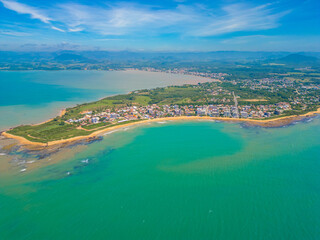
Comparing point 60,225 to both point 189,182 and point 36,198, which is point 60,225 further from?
point 189,182

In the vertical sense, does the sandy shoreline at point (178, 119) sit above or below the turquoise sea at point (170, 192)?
above

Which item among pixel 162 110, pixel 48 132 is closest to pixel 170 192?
pixel 48 132

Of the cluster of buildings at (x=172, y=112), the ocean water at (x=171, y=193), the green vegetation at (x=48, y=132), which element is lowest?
the ocean water at (x=171, y=193)

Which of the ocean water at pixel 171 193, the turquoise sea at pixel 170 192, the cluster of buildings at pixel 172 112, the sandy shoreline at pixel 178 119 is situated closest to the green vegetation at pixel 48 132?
the sandy shoreline at pixel 178 119

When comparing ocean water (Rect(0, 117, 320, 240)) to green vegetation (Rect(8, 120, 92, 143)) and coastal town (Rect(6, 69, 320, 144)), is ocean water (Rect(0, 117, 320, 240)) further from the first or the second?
coastal town (Rect(6, 69, 320, 144))

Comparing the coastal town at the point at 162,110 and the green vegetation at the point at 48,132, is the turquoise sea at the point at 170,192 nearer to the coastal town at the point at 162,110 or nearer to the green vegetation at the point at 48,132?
the green vegetation at the point at 48,132

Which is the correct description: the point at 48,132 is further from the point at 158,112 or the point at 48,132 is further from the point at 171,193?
the point at 171,193

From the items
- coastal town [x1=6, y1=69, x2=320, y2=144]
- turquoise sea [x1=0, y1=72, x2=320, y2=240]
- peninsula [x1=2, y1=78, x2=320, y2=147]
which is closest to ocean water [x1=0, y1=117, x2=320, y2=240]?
turquoise sea [x1=0, y1=72, x2=320, y2=240]
